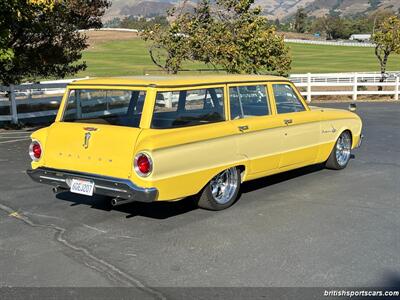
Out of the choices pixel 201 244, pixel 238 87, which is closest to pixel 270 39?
pixel 238 87

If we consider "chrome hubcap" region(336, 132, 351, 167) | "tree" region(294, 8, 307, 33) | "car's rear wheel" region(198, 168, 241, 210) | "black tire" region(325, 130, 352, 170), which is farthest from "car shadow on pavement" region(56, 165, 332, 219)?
"tree" region(294, 8, 307, 33)

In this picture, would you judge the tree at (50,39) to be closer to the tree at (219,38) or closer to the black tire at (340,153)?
the tree at (219,38)

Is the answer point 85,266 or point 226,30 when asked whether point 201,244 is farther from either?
point 226,30

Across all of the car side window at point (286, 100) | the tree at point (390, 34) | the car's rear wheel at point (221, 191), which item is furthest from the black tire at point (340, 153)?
the tree at point (390, 34)

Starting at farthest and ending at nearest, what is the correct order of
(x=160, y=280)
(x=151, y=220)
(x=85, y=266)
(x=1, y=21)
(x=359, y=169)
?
(x=1, y=21)
(x=359, y=169)
(x=151, y=220)
(x=85, y=266)
(x=160, y=280)

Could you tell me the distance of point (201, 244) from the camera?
5.30m

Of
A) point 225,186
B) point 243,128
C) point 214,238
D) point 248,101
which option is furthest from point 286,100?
point 214,238

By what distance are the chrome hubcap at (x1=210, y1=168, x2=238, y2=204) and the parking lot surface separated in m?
0.17

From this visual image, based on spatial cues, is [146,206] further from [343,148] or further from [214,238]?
[343,148]

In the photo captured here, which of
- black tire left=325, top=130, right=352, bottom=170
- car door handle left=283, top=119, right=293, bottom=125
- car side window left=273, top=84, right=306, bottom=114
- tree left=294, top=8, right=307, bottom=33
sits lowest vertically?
black tire left=325, top=130, right=352, bottom=170

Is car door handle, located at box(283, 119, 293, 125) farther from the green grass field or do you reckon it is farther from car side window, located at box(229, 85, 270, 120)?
the green grass field

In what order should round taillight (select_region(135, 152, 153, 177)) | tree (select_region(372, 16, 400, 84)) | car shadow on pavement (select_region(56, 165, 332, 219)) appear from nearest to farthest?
round taillight (select_region(135, 152, 153, 177)) < car shadow on pavement (select_region(56, 165, 332, 219)) < tree (select_region(372, 16, 400, 84))

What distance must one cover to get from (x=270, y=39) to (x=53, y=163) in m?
16.2

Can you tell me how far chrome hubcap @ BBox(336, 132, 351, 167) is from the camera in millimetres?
8703
